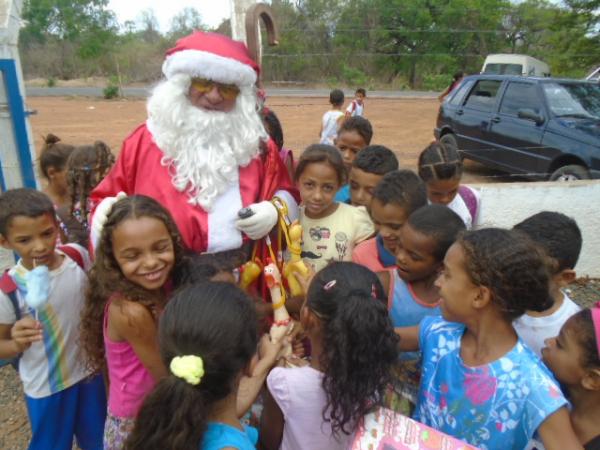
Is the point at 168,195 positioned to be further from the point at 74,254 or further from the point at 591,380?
the point at 591,380

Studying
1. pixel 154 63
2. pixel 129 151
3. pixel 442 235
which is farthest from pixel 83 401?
pixel 154 63

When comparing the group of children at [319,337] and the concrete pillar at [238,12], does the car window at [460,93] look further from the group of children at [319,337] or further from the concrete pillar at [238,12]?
the group of children at [319,337]

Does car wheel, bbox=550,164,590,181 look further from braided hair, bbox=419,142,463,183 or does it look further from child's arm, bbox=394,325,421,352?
child's arm, bbox=394,325,421,352

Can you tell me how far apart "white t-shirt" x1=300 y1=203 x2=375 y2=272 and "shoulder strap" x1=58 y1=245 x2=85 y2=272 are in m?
1.08

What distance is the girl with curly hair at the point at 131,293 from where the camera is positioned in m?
1.67

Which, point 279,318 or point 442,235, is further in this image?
point 279,318

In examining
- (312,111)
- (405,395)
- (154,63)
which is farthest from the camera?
(154,63)

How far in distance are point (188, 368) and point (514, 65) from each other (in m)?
20.8

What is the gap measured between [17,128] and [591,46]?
56.4 feet

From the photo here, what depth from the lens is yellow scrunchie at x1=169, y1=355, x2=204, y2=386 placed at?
1158 mm

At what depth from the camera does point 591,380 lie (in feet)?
4.56

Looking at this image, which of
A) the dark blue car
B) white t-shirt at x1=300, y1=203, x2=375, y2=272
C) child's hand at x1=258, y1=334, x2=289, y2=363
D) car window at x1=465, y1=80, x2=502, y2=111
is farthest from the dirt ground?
child's hand at x1=258, y1=334, x2=289, y2=363

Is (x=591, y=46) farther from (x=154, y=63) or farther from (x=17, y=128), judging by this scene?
(x=154, y=63)

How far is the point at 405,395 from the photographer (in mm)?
1680
